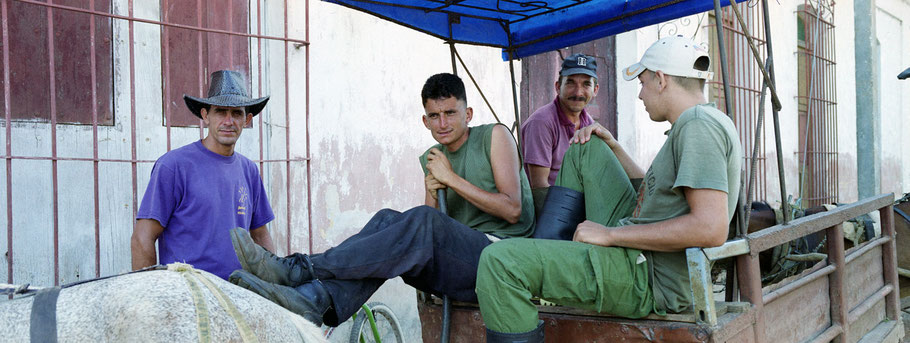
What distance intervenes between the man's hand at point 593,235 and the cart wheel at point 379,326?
1920 millimetres

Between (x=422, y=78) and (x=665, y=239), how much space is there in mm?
3540

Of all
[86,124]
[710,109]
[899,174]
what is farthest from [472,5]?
[899,174]

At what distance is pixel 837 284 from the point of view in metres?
3.22

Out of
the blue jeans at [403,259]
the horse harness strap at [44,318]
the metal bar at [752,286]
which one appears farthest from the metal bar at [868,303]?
the horse harness strap at [44,318]

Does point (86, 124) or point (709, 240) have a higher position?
point (86, 124)

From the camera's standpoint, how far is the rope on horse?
1.57m

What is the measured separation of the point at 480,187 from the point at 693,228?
1.20 meters

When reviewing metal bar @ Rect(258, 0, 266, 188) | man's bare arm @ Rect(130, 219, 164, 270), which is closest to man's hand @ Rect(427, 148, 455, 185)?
man's bare arm @ Rect(130, 219, 164, 270)

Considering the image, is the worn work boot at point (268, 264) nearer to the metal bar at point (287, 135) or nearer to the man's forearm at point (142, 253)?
the man's forearm at point (142, 253)

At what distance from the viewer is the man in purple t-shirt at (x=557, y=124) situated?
155 inches

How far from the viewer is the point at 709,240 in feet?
7.22

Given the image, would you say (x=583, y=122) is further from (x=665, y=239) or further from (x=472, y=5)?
(x=665, y=239)

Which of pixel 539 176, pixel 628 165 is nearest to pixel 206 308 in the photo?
pixel 628 165

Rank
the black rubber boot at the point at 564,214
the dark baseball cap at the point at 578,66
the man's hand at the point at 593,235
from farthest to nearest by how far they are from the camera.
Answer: the dark baseball cap at the point at 578,66 < the black rubber boot at the point at 564,214 < the man's hand at the point at 593,235
